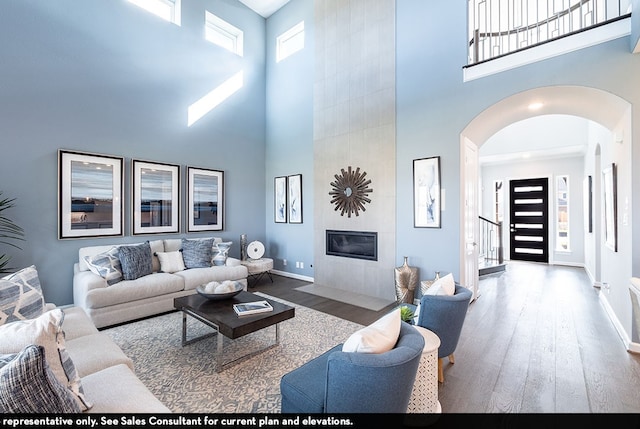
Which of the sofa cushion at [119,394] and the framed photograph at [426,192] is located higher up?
the framed photograph at [426,192]

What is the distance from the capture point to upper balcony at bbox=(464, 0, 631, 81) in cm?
297

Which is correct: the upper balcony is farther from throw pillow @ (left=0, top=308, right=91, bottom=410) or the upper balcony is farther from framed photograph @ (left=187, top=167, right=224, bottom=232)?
throw pillow @ (left=0, top=308, right=91, bottom=410)

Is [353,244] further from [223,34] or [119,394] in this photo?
[223,34]

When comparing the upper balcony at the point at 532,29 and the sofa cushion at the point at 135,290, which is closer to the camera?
the upper balcony at the point at 532,29

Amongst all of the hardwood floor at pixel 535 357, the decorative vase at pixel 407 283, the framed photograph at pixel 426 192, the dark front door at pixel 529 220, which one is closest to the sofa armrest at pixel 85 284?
the hardwood floor at pixel 535 357

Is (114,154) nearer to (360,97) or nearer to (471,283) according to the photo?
(360,97)

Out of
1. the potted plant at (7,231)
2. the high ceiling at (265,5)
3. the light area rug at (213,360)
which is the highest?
the high ceiling at (265,5)

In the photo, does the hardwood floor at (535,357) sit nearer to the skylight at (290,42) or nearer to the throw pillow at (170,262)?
the throw pillow at (170,262)

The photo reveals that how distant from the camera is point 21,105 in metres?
3.66

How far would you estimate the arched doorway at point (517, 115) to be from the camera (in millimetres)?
3105

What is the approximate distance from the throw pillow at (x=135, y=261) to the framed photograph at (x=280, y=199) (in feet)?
8.82

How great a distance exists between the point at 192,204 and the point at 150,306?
209 cm

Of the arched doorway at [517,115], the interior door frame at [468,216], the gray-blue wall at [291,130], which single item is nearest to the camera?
the arched doorway at [517,115]

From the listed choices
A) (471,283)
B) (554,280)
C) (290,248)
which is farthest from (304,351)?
(554,280)
